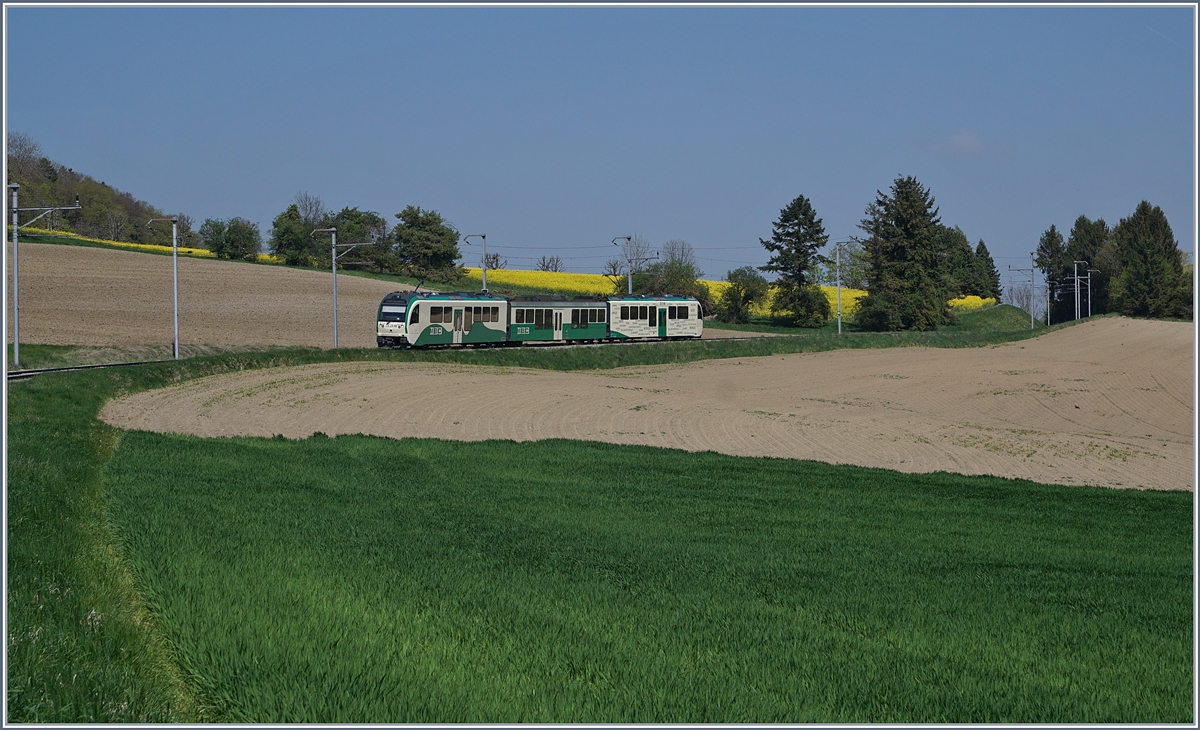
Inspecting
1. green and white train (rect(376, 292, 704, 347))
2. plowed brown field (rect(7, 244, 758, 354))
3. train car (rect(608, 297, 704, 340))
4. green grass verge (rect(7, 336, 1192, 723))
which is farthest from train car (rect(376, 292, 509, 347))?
green grass verge (rect(7, 336, 1192, 723))

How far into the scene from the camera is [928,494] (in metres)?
20.8

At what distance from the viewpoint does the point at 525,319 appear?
206 feet

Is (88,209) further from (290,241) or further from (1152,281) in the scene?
(1152,281)

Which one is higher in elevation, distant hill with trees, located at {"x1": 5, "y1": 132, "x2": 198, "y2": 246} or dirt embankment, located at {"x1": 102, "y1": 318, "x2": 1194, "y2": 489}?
distant hill with trees, located at {"x1": 5, "y1": 132, "x2": 198, "y2": 246}

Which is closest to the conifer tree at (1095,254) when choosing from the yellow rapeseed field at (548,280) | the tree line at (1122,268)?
the tree line at (1122,268)

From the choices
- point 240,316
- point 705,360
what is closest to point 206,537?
point 705,360

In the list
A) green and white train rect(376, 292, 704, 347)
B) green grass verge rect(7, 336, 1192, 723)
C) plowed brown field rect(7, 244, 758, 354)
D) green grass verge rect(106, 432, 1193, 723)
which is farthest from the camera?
plowed brown field rect(7, 244, 758, 354)

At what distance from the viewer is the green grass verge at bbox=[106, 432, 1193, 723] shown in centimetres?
681

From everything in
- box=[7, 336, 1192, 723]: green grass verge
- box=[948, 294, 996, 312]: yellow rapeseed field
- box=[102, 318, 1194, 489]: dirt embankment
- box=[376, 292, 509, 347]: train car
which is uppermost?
box=[948, 294, 996, 312]: yellow rapeseed field

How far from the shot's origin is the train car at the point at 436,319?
189 feet

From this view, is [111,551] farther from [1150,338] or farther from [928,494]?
[1150,338]

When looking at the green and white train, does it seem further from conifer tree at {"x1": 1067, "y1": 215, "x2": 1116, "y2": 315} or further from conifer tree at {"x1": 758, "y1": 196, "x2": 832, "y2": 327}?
conifer tree at {"x1": 1067, "y1": 215, "x2": 1116, "y2": 315}

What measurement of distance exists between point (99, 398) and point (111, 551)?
27.7 metres

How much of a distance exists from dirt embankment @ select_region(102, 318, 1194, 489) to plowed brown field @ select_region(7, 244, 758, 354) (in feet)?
70.5
